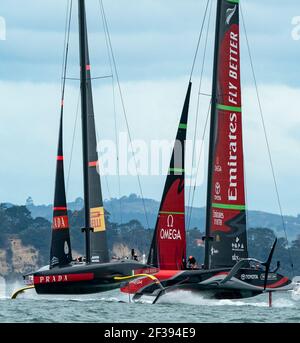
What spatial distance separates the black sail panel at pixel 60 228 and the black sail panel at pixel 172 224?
3277mm

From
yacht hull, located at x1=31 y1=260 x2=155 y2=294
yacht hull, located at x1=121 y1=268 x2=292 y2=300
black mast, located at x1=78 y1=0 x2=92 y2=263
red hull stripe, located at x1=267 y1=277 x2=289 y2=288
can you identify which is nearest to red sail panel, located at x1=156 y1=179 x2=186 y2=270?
yacht hull, located at x1=31 y1=260 x2=155 y2=294

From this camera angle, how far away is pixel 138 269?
1807 inches

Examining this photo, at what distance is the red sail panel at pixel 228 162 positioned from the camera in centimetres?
4472

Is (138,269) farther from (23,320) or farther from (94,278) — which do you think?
(23,320)

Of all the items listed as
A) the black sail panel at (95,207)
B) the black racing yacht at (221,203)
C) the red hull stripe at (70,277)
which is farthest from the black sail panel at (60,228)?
the black racing yacht at (221,203)

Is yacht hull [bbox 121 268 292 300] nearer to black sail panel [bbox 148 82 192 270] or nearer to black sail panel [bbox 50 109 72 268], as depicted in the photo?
black sail panel [bbox 148 82 192 270]

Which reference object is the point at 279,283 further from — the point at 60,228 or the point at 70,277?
the point at 60,228

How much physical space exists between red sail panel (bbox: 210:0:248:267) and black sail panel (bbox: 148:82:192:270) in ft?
5.55

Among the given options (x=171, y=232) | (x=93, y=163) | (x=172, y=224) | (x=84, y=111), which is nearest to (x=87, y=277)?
(x=171, y=232)

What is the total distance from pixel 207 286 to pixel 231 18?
923 centimetres

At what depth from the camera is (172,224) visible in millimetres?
46094

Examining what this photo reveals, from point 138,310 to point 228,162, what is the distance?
686 cm
